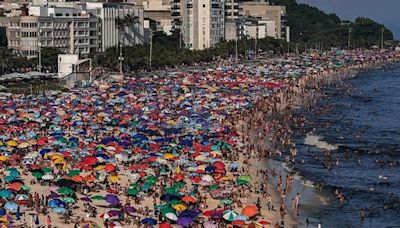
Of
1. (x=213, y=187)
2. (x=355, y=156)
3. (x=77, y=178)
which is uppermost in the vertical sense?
(x=77, y=178)

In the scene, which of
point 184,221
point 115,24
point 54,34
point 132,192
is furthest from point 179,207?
point 115,24

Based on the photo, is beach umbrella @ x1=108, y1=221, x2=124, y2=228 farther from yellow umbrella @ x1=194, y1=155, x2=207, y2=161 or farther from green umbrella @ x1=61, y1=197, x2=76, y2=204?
yellow umbrella @ x1=194, y1=155, x2=207, y2=161

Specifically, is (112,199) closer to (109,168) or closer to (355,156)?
(109,168)

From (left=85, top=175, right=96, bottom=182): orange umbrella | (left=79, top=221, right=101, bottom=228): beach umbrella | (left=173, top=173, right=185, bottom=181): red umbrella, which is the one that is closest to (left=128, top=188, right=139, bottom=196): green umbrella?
(left=85, top=175, right=96, bottom=182): orange umbrella

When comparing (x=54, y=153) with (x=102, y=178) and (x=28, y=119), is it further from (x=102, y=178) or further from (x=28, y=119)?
(x=28, y=119)

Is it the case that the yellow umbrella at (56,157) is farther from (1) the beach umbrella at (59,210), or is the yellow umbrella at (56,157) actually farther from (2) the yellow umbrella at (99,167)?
(1) the beach umbrella at (59,210)
